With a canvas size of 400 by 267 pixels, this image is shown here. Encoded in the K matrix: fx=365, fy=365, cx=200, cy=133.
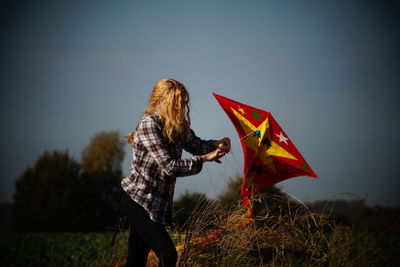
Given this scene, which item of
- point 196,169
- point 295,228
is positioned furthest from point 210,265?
point 196,169

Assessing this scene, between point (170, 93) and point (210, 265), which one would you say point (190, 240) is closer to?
point (210, 265)

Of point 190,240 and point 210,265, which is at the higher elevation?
point 190,240

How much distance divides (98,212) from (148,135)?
24922 millimetres

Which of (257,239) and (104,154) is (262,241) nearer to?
(257,239)

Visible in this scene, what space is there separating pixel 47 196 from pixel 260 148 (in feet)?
81.6

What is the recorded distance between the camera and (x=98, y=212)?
2589 centimetres

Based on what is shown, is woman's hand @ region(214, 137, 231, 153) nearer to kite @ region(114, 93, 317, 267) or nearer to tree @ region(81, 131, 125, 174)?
kite @ region(114, 93, 317, 267)

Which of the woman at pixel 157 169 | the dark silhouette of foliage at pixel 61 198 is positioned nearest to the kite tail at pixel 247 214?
the woman at pixel 157 169

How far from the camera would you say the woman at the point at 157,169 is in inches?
101

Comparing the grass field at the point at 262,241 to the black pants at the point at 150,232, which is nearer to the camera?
the black pants at the point at 150,232

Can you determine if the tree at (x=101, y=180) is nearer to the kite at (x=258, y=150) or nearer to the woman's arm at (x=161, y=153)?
the kite at (x=258, y=150)

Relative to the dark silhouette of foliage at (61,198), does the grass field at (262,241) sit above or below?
above

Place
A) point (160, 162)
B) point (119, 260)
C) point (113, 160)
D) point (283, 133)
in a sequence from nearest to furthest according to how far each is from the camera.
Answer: point (160, 162), point (283, 133), point (119, 260), point (113, 160)

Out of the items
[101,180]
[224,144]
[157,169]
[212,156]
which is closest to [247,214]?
[224,144]
